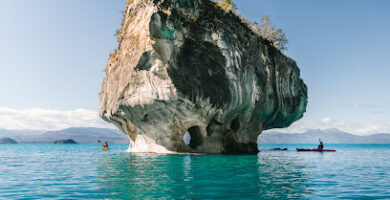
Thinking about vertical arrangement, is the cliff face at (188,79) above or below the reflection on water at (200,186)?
above

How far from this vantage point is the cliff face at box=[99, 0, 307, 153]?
29.1 meters

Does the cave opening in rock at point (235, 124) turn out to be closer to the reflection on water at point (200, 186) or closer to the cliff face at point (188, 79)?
the cliff face at point (188, 79)

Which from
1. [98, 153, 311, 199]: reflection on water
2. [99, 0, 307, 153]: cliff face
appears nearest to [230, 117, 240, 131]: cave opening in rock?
[99, 0, 307, 153]: cliff face

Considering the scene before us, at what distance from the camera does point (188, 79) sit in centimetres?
2908

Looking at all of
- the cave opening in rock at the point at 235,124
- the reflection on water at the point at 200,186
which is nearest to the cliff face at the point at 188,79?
the cave opening in rock at the point at 235,124

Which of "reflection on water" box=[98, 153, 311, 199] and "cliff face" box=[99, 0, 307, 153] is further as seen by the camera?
"cliff face" box=[99, 0, 307, 153]

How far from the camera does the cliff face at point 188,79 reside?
29.1 meters

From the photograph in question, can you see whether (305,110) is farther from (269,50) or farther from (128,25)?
(128,25)

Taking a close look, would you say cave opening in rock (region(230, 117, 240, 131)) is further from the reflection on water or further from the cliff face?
the reflection on water

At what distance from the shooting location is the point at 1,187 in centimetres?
1323

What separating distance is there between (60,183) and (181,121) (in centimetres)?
1798

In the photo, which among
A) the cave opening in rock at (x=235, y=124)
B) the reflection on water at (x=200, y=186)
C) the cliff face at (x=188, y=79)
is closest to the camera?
the reflection on water at (x=200, y=186)

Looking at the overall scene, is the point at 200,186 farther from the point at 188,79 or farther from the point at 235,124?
the point at 235,124

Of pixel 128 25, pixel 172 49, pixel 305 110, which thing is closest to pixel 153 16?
pixel 172 49
